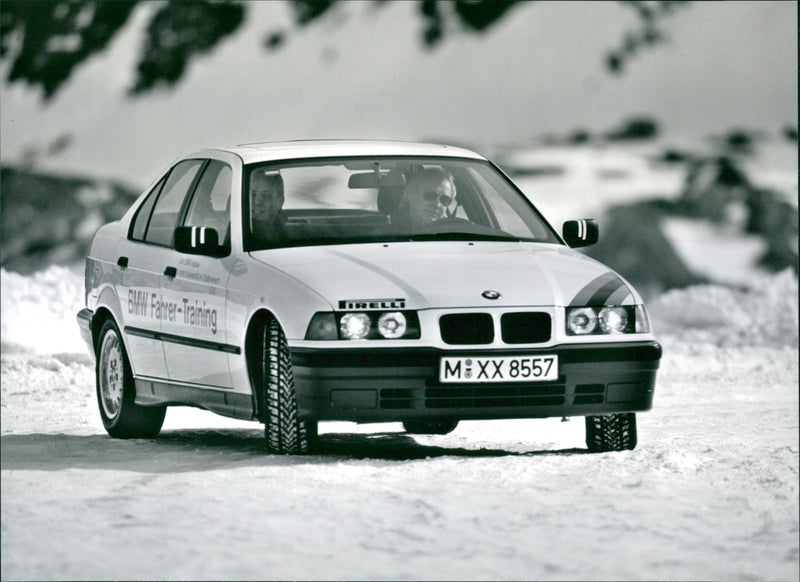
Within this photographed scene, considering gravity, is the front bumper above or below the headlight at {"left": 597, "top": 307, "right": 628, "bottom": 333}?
below

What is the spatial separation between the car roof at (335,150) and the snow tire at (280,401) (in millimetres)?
1277

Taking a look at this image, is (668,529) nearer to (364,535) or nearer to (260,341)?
(364,535)

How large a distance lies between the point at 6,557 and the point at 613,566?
207 cm

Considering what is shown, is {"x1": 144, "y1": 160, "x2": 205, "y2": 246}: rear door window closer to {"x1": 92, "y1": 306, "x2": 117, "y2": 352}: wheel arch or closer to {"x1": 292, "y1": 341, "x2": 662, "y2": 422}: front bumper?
{"x1": 92, "y1": 306, "x2": 117, "y2": 352}: wheel arch

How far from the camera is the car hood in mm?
8094

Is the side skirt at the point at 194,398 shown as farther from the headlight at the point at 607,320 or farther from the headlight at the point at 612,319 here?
the headlight at the point at 612,319

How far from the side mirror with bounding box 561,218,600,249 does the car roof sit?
699 millimetres

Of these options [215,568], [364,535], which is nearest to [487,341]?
[364,535]

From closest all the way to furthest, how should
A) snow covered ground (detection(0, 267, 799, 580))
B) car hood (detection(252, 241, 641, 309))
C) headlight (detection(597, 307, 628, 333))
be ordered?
snow covered ground (detection(0, 267, 799, 580)) → car hood (detection(252, 241, 641, 309)) → headlight (detection(597, 307, 628, 333))

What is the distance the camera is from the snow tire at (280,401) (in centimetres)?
820

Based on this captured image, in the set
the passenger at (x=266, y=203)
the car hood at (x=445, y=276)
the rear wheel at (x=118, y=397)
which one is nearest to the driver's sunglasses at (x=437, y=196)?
the car hood at (x=445, y=276)

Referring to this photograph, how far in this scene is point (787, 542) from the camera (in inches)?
275

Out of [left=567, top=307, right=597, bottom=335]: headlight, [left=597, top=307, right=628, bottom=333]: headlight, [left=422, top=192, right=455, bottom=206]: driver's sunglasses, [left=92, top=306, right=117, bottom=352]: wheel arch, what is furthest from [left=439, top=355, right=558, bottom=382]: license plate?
[left=92, top=306, right=117, bottom=352]: wheel arch

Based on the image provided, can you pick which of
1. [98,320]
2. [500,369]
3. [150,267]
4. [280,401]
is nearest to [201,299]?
[150,267]
